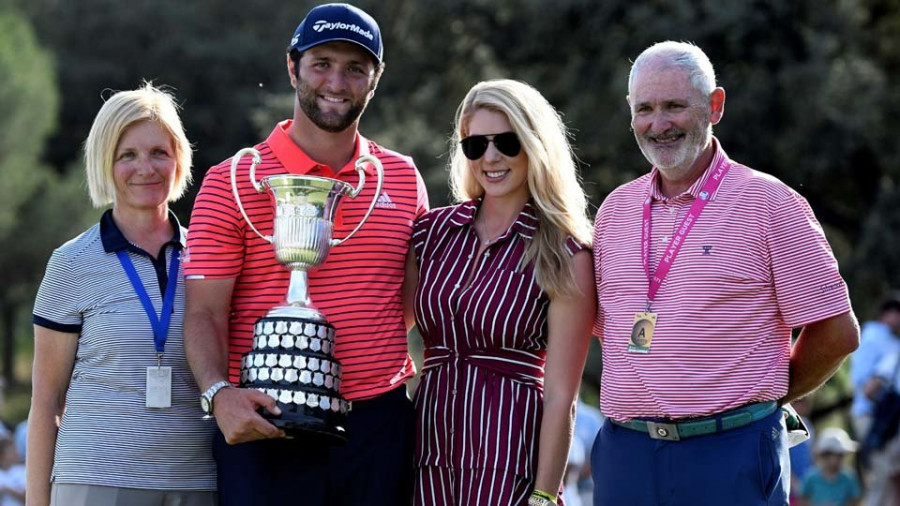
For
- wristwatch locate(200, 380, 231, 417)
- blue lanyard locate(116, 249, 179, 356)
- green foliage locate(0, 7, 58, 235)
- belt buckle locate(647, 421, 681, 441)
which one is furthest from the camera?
green foliage locate(0, 7, 58, 235)

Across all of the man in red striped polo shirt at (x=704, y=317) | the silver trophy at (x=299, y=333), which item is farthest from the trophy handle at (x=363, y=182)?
the man in red striped polo shirt at (x=704, y=317)

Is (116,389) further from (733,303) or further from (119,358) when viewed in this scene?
(733,303)

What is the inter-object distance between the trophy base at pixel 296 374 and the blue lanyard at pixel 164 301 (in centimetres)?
50

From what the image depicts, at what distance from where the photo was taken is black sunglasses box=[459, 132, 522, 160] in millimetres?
4883

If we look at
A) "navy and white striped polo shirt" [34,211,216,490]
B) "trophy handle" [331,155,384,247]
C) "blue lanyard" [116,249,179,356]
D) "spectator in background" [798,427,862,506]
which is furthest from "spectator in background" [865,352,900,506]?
Answer: "blue lanyard" [116,249,179,356]

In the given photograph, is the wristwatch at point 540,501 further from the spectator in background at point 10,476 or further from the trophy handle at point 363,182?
the spectator in background at point 10,476

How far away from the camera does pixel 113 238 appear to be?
5.07 metres

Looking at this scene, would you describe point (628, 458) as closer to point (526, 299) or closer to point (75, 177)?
point (526, 299)

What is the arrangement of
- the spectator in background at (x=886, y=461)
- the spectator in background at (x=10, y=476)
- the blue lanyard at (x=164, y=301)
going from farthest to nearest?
the spectator in background at (x=10, y=476) → the spectator in background at (x=886, y=461) → the blue lanyard at (x=164, y=301)

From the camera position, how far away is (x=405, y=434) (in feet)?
16.1

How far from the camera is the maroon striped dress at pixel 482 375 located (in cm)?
476

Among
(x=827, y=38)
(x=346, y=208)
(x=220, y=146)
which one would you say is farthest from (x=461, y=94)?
(x=346, y=208)

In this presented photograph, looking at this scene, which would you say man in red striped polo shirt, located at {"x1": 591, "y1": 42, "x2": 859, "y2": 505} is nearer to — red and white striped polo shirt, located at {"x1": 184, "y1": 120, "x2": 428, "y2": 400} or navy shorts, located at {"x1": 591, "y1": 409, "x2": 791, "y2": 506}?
navy shorts, located at {"x1": 591, "y1": 409, "x2": 791, "y2": 506}

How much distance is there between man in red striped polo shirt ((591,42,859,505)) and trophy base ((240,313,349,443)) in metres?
1.00
